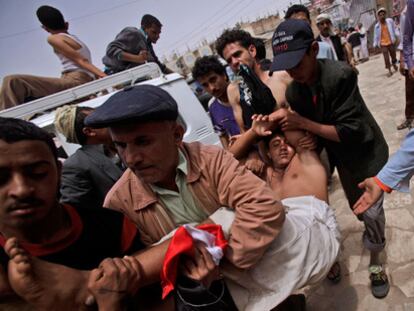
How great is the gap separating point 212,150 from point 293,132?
705 mm

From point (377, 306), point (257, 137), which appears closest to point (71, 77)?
point (257, 137)

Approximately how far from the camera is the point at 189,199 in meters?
1.16

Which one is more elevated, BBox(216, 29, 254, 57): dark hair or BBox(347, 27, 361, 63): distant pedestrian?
BBox(216, 29, 254, 57): dark hair

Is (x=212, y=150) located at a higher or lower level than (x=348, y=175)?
higher

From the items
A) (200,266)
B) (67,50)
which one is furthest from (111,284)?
(67,50)

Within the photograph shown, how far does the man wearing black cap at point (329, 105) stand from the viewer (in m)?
1.59

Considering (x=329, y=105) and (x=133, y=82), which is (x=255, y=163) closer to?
(x=329, y=105)

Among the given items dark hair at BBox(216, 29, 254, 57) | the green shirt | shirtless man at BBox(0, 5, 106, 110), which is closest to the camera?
the green shirt

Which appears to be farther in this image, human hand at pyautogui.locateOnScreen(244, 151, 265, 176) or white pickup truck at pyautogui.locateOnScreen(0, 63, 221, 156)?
white pickup truck at pyautogui.locateOnScreen(0, 63, 221, 156)

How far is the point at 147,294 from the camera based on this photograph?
970 mm

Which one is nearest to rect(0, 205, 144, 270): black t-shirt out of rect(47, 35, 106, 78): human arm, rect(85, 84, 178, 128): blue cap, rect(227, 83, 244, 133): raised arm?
rect(85, 84, 178, 128): blue cap

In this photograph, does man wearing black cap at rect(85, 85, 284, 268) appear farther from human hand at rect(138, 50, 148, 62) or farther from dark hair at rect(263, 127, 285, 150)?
human hand at rect(138, 50, 148, 62)

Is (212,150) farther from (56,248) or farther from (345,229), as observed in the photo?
(345,229)

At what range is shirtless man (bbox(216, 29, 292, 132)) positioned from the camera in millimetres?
1974
